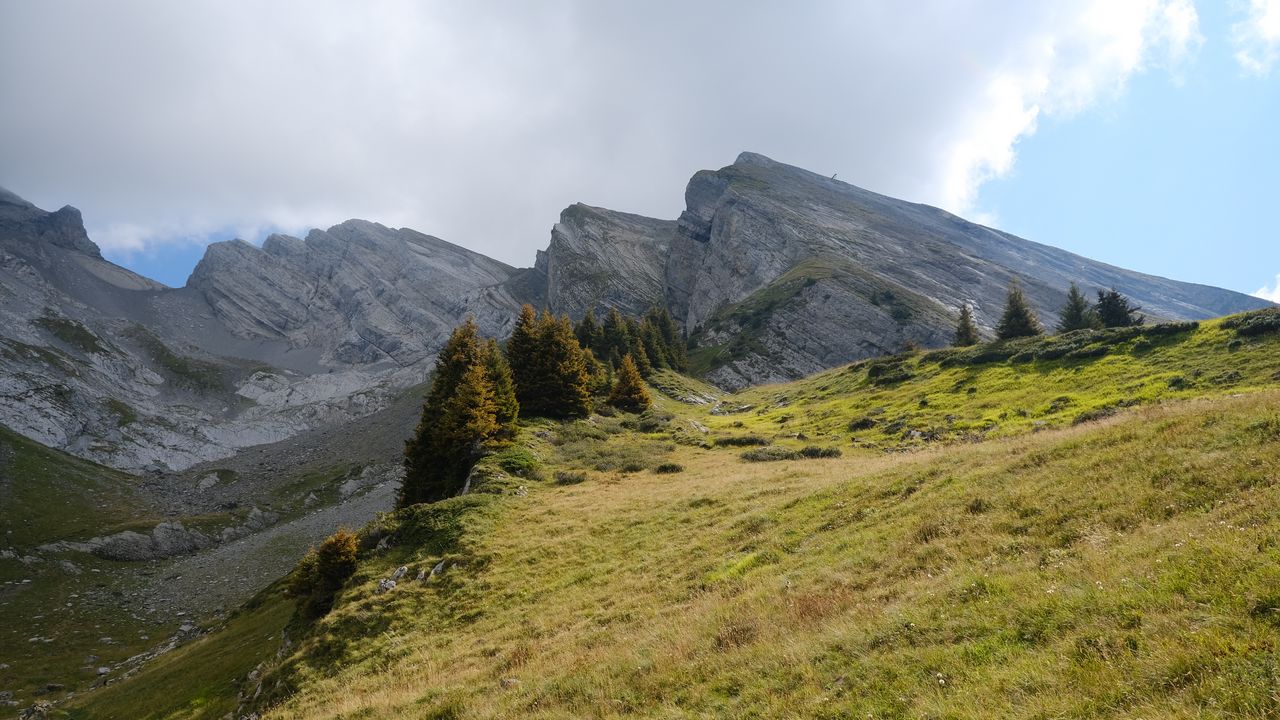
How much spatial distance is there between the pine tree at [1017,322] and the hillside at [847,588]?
22012 millimetres

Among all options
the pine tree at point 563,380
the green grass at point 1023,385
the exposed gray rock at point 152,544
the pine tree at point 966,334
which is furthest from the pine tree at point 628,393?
the exposed gray rock at point 152,544

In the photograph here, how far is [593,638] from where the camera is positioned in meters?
13.7

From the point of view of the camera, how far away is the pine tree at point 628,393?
56.7 metres

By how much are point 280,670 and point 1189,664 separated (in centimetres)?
2464

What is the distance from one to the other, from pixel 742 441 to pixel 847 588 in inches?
1201

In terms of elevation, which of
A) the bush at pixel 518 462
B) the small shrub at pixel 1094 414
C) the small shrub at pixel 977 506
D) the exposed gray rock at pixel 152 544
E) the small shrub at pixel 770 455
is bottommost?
the exposed gray rock at pixel 152 544

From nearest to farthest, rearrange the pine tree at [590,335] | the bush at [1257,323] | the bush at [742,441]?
the bush at [1257,323] < the bush at [742,441] < the pine tree at [590,335]

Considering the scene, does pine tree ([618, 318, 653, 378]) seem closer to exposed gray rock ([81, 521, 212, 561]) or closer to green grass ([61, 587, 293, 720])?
green grass ([61, 587, 293, 720])

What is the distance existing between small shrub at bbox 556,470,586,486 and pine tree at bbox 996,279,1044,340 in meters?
48.5

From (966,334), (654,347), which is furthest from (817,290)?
(966,334)

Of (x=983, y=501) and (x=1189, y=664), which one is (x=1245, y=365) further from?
(x=1189, y=664)

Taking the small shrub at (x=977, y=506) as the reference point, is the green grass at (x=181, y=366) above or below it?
above

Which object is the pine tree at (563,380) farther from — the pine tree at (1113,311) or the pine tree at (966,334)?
the pine tree at (1113,311)

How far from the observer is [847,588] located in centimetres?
1158
